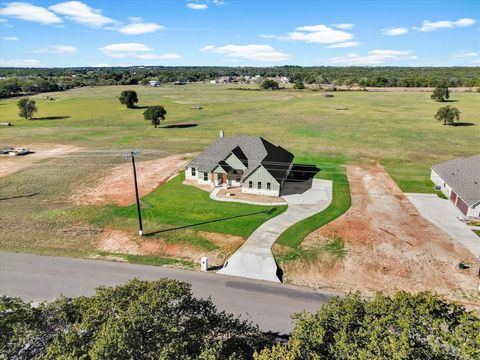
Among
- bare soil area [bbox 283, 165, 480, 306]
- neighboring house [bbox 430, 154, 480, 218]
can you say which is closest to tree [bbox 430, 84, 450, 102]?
neighboring house [bbox 430, 154, 480, 218]

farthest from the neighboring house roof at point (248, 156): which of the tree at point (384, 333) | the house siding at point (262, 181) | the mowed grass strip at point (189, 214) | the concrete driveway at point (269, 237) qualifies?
the tree at point (384, 333)

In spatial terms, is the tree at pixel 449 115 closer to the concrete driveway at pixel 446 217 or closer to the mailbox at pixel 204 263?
the concrete driveway at pixel 446 217

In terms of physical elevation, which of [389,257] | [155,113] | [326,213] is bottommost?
[389,257]

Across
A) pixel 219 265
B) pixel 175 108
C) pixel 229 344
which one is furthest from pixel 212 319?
pixel 175 108

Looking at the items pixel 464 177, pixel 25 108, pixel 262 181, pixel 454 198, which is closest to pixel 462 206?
pixel 454 198

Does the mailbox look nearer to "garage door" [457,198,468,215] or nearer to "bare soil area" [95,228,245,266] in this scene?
"bare soil area" [95,228,245,266]

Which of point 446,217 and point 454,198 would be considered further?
point 454,198

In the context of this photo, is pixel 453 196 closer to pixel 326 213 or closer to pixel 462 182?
pixel 462 182

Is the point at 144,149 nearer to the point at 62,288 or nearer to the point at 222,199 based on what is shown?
the point at 222,199
